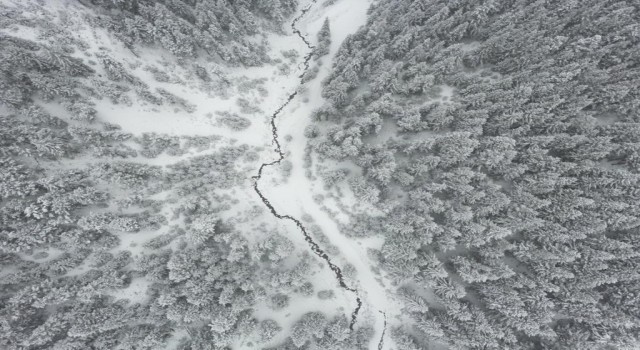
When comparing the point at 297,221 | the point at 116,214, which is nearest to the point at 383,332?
the point at 297,221

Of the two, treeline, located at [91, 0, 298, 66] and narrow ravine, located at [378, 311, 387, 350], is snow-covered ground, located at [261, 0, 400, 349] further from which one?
treeline, located at [91, 0, 298, 66]

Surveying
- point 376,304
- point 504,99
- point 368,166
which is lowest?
point 376,304

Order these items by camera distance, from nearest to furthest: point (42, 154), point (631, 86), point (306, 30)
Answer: point (42, 154), point (631, 86), point (306, 30)

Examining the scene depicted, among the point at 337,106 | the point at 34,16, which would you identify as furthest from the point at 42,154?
the point at 337,106

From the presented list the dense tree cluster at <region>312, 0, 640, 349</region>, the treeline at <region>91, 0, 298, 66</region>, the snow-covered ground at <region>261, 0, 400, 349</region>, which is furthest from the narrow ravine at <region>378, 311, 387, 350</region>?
the treeline at <region>91, 0, 298, 66</region>

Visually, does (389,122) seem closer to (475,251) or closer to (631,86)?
(475,251)

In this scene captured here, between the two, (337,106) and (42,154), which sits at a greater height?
(337,106)

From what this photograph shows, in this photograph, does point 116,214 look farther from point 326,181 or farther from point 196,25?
point 196,25
